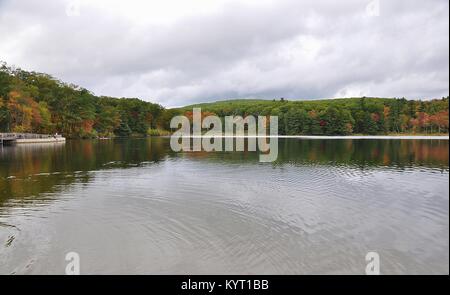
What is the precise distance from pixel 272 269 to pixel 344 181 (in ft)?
47.5

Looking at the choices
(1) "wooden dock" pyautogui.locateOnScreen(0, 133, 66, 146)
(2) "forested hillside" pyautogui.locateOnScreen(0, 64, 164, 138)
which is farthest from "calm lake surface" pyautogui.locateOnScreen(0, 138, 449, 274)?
(2) "forested hillside" pyautogui.locateOnScreen(0, 64, 164, 138)

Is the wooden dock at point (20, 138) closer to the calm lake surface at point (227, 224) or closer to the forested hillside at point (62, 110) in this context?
the forested hillside at point (62, 110)

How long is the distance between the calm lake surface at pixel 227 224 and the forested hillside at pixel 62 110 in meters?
62.5

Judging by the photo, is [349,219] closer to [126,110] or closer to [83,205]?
[83,205]

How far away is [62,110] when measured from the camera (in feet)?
295

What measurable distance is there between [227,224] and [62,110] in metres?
91.0

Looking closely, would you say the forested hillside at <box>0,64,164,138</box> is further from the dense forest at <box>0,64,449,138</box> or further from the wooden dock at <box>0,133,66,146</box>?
the wooden dock at <box>0,133,66,146</box>

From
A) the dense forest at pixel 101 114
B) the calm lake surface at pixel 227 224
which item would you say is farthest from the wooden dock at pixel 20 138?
the calm lake surface at pixel 227 224

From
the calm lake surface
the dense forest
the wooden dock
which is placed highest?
the dense forest

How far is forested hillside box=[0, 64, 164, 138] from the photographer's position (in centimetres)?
7394

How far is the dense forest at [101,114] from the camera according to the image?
7481 cm

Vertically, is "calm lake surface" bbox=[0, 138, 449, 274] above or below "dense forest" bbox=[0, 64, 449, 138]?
Result: below

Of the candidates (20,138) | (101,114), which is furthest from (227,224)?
(101,114)

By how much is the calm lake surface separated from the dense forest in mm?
47857
